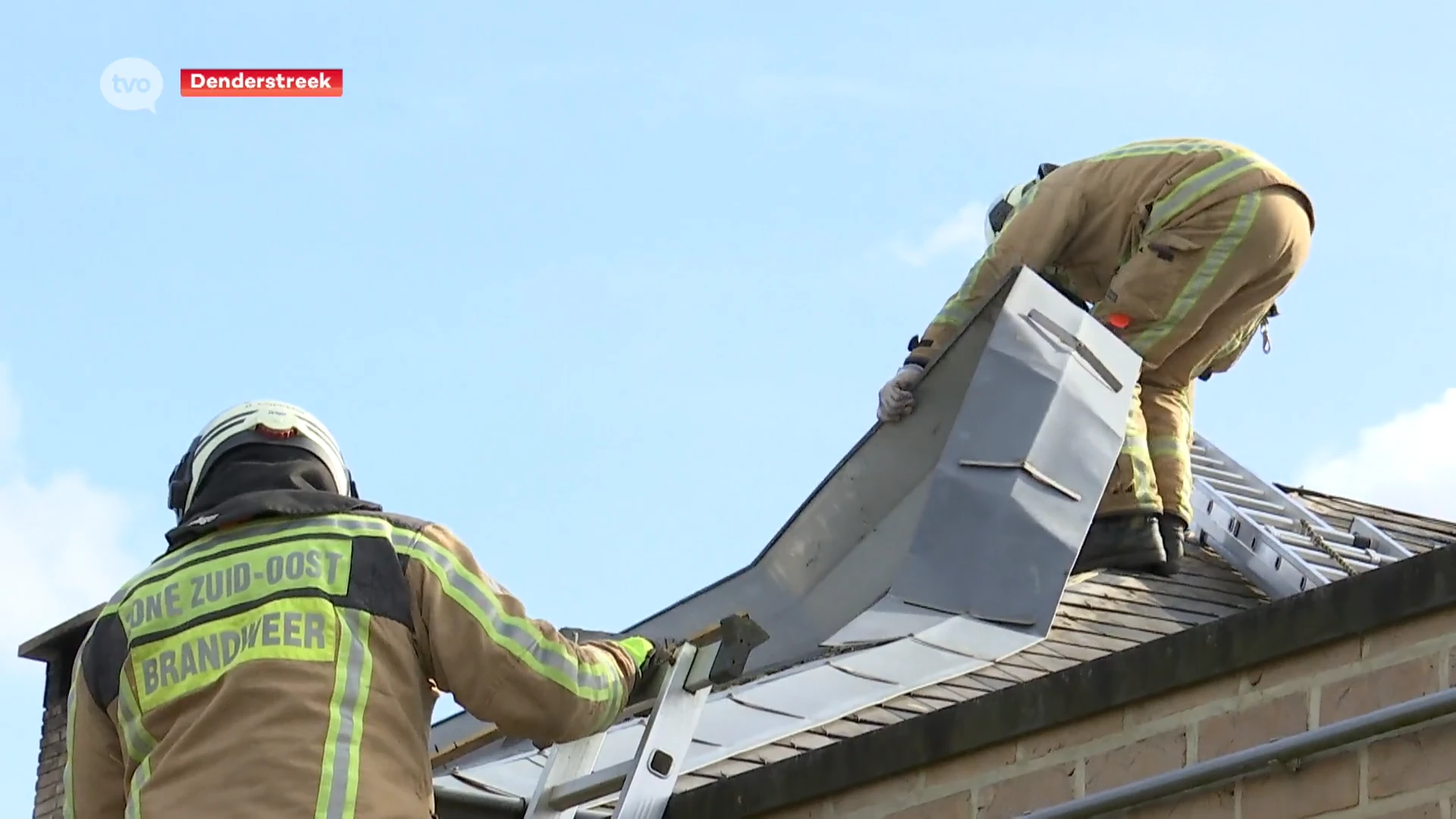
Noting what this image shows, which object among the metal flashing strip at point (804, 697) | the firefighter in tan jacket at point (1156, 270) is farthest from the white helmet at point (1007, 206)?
the metal flashing strip at point (804, 697)

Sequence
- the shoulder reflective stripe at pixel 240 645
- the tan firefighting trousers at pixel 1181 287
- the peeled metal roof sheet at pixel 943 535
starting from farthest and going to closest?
1. the tan firefighting trousers at pixel 1181 287
2. the peeled metal roof sheet at pixel 943 535
3. the shoulder reflective stripe at pixel 240 645

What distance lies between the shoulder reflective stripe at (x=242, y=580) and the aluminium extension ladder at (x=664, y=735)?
602mm

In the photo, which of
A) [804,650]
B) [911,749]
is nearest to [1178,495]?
[804,650]

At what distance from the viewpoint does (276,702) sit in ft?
11.6

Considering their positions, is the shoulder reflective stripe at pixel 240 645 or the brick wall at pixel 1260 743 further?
the shoulder reflective stripe at pixel 240 645

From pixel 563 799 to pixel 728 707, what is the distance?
995 millimetres

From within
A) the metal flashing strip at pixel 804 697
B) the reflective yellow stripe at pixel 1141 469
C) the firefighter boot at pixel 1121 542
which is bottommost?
the metal flashing strip at pixel 804 697

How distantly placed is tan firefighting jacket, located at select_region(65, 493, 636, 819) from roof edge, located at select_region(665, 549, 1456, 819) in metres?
0.52

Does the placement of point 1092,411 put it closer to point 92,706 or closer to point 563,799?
point 563,799

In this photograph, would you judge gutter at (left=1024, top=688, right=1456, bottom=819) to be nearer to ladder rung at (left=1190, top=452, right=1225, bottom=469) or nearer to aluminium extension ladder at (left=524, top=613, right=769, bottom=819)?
aluminium extension ladder at (left=524, top=613, right=769, bottom=819)

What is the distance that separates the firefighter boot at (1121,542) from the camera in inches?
284

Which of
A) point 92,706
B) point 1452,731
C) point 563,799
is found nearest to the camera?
point 1452,731

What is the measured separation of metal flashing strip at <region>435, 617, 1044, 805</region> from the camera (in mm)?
4664

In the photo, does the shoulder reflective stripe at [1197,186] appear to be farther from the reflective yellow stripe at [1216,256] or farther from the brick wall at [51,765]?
the brick wall at [51,765]
